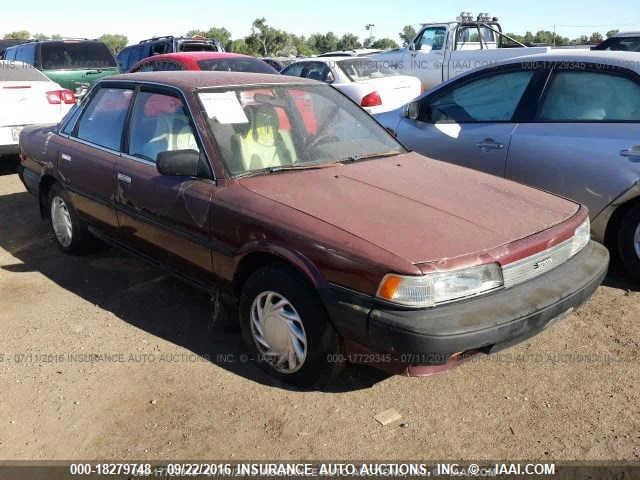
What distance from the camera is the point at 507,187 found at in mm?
3449

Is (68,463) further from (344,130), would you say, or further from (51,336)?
(344,130)

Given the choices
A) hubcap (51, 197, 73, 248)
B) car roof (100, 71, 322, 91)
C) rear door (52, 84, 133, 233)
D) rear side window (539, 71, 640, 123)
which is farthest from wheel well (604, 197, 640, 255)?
hubcap (51, 197, 73, 248)

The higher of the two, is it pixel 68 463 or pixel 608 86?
pixel 608 86

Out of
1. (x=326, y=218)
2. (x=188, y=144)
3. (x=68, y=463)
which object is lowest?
(x=68, y=463)

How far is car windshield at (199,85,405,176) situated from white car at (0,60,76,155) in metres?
4.79

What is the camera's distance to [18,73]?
25.9 feet

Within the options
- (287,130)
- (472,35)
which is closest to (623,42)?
(472,35)

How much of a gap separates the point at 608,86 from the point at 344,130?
198 cm

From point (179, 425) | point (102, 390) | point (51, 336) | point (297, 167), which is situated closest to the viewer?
point (179, 425)

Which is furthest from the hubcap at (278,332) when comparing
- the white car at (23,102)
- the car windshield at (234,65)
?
the car windshield at (234,65)

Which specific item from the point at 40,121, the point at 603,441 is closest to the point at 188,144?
the point at 603,441

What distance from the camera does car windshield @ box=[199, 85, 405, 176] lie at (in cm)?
341

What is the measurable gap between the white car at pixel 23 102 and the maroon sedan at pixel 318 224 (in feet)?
11.7

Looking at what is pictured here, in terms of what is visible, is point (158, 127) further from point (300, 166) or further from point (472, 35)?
point (472, 35)
